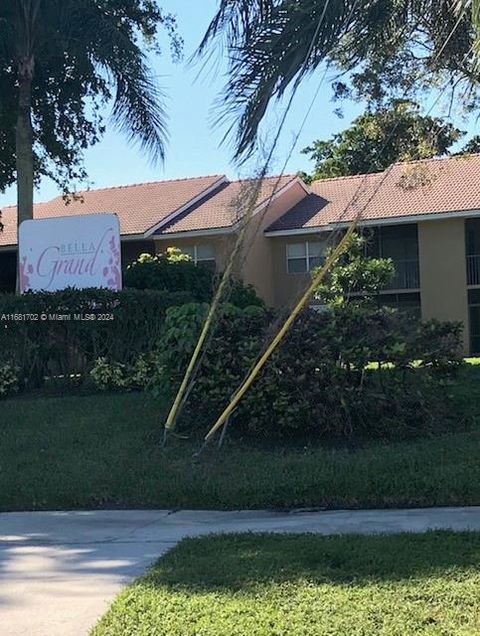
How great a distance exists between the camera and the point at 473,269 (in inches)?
1079

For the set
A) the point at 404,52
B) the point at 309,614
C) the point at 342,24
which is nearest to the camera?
the point at 309,614

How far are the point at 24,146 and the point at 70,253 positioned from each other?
10.3 ft

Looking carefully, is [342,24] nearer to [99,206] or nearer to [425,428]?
[425,428]

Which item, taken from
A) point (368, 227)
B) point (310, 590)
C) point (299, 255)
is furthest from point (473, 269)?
point (310, 590)

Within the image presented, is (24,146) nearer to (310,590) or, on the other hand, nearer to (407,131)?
(407,131)

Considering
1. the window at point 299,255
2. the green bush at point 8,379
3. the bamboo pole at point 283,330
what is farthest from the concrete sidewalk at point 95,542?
the window at point 299,255

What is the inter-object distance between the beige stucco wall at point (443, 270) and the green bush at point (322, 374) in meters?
17.5

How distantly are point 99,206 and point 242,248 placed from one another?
22847 mm

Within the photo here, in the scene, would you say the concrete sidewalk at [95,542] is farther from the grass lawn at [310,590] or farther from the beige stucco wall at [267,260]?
the beige stucco wall at [267,260]

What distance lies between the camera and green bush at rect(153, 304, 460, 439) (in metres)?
8.98

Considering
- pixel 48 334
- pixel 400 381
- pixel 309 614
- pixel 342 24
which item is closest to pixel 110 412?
pixel 48 334

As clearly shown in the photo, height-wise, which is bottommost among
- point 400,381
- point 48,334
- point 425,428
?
point 425,428

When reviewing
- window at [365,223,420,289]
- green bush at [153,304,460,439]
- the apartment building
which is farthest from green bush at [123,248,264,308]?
window at [365,223,420,289]

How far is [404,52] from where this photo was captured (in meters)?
11.9
